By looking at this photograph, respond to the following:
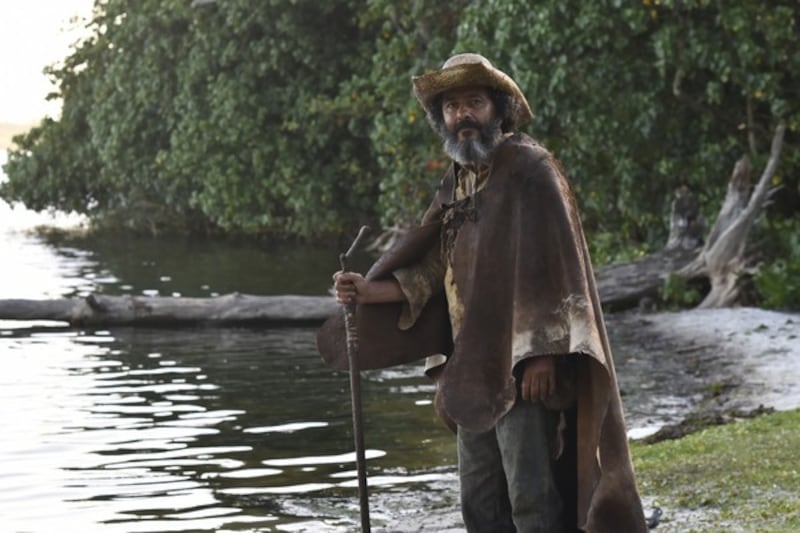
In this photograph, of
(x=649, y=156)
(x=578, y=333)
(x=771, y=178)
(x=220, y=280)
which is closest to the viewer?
(x=578, y=333)

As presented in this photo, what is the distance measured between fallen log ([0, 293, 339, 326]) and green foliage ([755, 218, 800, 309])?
5610mm

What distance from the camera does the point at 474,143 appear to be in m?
6.32

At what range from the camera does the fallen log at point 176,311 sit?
20906mm

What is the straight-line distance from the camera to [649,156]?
21.6 m

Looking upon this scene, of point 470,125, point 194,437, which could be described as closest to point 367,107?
point 194,437

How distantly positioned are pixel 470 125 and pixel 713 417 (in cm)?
678

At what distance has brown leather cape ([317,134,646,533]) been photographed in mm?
6195

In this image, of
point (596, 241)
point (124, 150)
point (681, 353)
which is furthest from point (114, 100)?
point (681, 353)

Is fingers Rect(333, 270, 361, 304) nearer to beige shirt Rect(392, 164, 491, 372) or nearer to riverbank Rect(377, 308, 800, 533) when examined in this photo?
beige shirt Rect(392, 164, 491, 372)

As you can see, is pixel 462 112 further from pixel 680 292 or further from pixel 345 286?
pixel 680 292

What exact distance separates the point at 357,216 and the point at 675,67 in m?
15.2

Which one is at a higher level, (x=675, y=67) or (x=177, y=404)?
(x=675, y=67)

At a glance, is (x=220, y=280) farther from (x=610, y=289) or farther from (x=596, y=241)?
(x=610, y=289)

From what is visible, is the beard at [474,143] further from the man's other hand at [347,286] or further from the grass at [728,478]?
the grass at [728,478]
